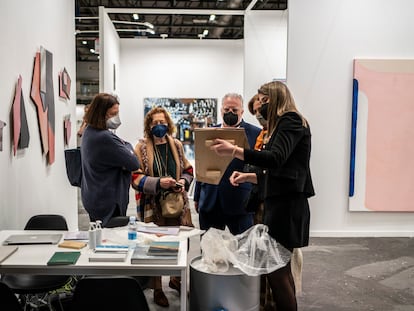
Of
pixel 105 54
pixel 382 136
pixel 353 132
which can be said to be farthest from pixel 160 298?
pixel 105 54

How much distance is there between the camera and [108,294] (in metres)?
1.67

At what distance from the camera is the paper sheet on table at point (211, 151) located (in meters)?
2.26

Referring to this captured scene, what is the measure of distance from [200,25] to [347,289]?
33.9 ft

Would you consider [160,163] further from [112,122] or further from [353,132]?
[353,132]

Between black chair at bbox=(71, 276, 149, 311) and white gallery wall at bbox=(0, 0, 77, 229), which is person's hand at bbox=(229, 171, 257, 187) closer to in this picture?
black chair at bbox=(71, 276, 149, 311)

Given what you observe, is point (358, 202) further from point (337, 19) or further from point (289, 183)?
point (289, 183)

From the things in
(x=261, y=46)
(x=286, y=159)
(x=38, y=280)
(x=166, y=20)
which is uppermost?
(x=166, y=20)

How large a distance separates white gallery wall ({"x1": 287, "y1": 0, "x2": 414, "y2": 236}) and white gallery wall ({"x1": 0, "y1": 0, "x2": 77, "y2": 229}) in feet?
8.12

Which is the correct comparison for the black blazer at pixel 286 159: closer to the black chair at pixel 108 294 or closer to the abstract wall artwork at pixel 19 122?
the black chair at pixel 108 294

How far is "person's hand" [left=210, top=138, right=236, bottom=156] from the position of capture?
7.14 ft

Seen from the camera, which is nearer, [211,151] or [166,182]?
[211,151]

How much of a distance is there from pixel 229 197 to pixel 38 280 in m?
1.31

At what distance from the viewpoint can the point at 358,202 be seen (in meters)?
4.96

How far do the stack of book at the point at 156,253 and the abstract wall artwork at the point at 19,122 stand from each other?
1260 millimetres
